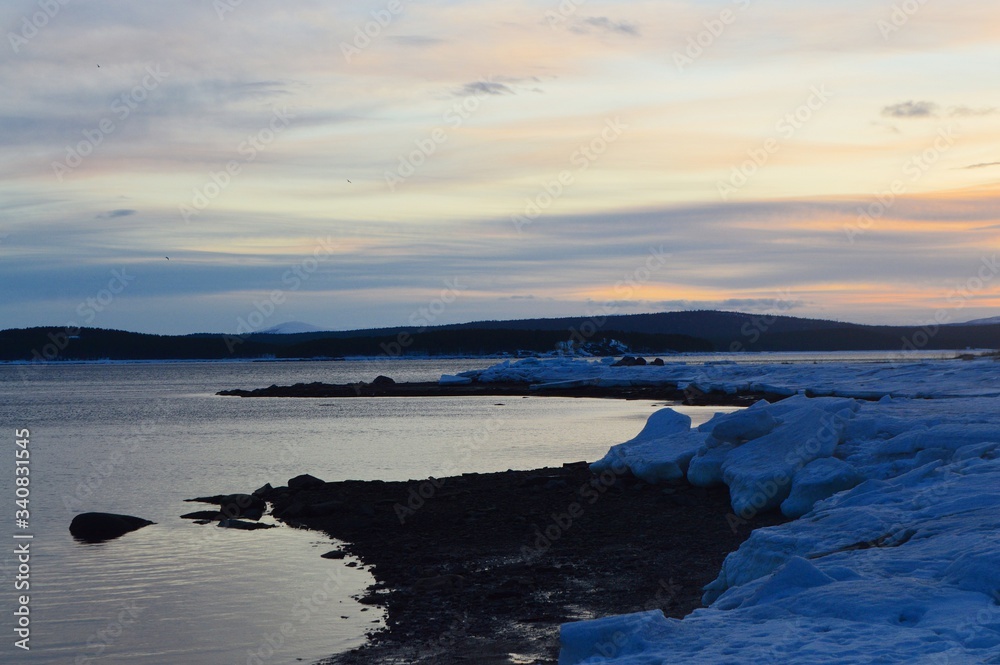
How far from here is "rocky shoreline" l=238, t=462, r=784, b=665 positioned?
10.5 m

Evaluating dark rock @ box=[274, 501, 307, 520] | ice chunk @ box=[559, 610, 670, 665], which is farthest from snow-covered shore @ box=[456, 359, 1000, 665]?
dark rock @ box=[274, 501, 307, 520]

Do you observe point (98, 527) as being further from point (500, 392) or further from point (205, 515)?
point (500, 392)

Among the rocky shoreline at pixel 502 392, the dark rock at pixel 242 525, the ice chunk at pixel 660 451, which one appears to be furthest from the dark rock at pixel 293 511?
the rocky shoreline at pixel 502 392

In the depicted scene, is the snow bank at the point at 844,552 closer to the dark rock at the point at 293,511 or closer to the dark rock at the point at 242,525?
the dark rock at the point at 293,511

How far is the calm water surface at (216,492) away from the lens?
1087cm

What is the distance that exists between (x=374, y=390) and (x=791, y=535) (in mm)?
63251

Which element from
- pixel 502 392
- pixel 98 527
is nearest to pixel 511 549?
pixel 98 527

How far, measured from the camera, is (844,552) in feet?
30.7

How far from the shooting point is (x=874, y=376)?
50.3 meters

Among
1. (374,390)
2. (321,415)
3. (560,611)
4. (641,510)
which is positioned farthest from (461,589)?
(374,390)

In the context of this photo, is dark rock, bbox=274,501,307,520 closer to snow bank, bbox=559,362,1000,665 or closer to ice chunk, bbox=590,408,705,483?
ice chunk, bbox=590,408,705,483

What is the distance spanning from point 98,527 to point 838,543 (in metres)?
13.1

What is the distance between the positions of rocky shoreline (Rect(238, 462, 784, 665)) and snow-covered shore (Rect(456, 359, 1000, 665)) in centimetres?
92

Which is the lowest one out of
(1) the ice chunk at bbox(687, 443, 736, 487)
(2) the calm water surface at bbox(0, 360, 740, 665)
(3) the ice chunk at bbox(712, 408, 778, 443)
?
(2) the calm water surface at bbox(0, 360, 740, 665)
